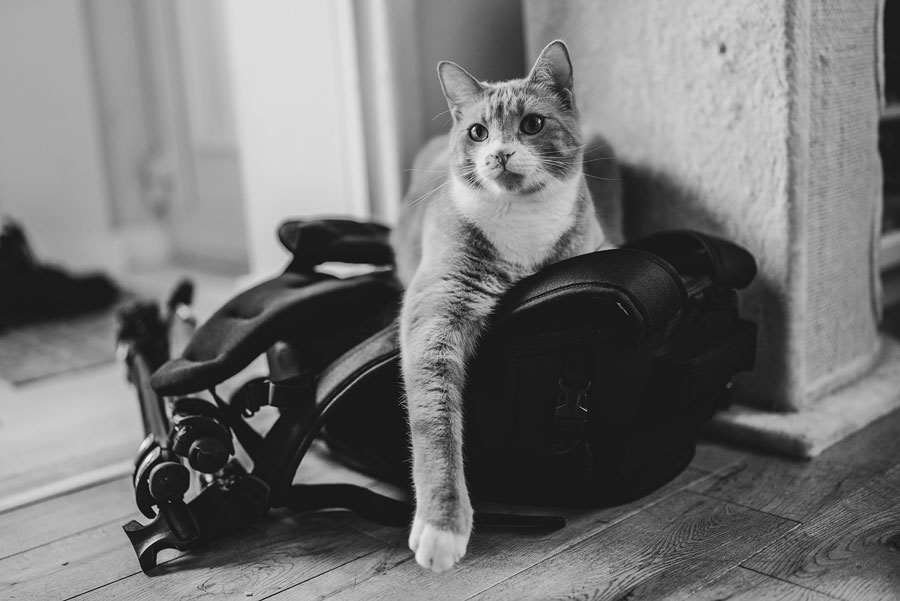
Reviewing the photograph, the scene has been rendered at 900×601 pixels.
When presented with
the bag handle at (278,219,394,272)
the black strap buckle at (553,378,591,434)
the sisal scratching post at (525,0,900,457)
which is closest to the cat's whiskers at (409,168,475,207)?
the bag handle at (278,219,394,272)

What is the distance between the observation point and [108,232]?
3.33 m

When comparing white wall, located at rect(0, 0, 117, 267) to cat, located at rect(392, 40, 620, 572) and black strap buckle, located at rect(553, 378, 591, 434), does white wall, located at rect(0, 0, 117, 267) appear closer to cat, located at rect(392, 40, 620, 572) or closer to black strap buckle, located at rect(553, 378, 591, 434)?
cat, located at rect(392, 40, 620, 572)

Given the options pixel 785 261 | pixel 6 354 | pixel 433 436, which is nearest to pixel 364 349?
pixel 433 436

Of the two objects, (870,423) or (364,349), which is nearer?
(364,349)

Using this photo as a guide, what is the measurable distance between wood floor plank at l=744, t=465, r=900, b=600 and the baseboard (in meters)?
0.16

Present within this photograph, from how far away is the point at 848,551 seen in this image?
107cm

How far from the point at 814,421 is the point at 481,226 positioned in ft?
2.27

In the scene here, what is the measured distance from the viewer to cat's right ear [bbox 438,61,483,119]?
1.19 meters

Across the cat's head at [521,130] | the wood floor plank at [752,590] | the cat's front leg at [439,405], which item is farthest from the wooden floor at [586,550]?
the cat's head at [521,130]

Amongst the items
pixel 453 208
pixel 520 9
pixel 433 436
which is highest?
pixel 520 9

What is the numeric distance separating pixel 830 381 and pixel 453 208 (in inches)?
32.0

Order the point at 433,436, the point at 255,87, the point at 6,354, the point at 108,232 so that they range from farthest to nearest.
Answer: the point at 108,232
the point at 6,354
the point at 255,87
the point at 433,436

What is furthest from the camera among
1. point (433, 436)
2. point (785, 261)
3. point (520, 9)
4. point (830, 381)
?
point (520, 9)

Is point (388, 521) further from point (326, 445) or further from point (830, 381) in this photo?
point (830, 381)
